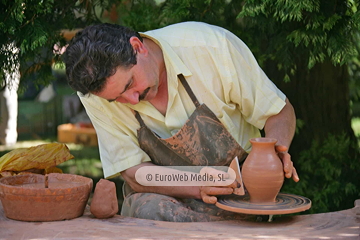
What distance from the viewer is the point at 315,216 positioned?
284 cm

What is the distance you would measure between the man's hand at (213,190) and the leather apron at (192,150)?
0.19m

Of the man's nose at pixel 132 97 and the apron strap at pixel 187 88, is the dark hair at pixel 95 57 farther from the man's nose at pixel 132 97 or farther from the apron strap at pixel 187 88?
the apron strap at pixel 187 88

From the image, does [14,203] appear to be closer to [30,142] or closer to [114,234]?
[114,234]

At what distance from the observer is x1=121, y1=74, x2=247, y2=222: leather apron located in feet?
10.6

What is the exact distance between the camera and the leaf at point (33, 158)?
368 centimetres

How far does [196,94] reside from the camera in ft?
10.9

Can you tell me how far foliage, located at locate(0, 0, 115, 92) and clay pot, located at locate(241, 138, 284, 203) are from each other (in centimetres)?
188

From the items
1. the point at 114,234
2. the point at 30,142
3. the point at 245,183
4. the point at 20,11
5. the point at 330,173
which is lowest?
the point at 30,142

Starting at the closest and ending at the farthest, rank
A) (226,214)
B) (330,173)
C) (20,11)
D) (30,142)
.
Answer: (226,214) < (20,11) < (330,173) < (30,142)

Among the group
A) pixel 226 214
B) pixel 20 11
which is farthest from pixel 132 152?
pixel 20 11

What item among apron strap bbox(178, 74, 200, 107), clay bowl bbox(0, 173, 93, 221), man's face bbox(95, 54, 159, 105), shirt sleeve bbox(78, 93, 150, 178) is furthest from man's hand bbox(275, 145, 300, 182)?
clay bowl bbox(0, 173, 93, 221)

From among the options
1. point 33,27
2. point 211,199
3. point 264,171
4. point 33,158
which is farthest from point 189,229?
point 33,27

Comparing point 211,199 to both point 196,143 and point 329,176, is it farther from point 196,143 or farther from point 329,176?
point 329,176

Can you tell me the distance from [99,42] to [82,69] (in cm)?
18
